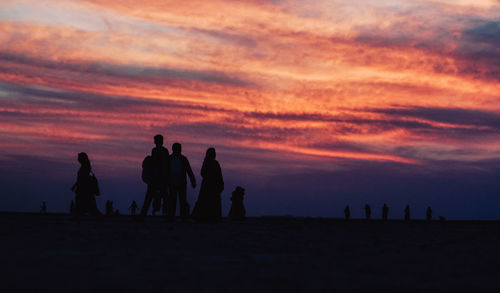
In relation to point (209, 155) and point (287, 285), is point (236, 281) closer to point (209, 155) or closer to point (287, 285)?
point (287, 285)

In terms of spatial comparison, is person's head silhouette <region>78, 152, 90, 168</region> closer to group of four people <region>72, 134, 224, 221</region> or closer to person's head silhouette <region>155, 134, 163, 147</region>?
group of four people <region>72, 134, 224, 221</region>

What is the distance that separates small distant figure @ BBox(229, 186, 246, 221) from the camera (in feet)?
106

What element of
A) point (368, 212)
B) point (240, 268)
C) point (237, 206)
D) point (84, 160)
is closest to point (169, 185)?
point (84, 160)

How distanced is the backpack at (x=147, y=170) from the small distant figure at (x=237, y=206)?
9.56 m

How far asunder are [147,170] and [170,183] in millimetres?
798

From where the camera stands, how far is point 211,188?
2508cm

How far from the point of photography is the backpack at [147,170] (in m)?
23.1

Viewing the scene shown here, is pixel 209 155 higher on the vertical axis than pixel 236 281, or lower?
higher

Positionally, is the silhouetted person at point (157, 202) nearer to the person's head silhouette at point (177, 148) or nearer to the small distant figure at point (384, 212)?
the person's head silhouette at point (177, 148)

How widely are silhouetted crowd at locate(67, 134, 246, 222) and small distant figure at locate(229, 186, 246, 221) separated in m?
7.05

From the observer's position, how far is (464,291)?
5.70m

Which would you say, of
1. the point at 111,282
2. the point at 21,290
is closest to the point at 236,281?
the point at 111,282

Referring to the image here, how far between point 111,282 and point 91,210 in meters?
20.4

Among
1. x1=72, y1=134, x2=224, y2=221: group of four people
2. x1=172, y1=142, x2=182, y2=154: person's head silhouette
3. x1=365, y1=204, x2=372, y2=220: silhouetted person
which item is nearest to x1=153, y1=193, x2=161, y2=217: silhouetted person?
x1=72, y1=134, x2=224, y2=221: group of four people
